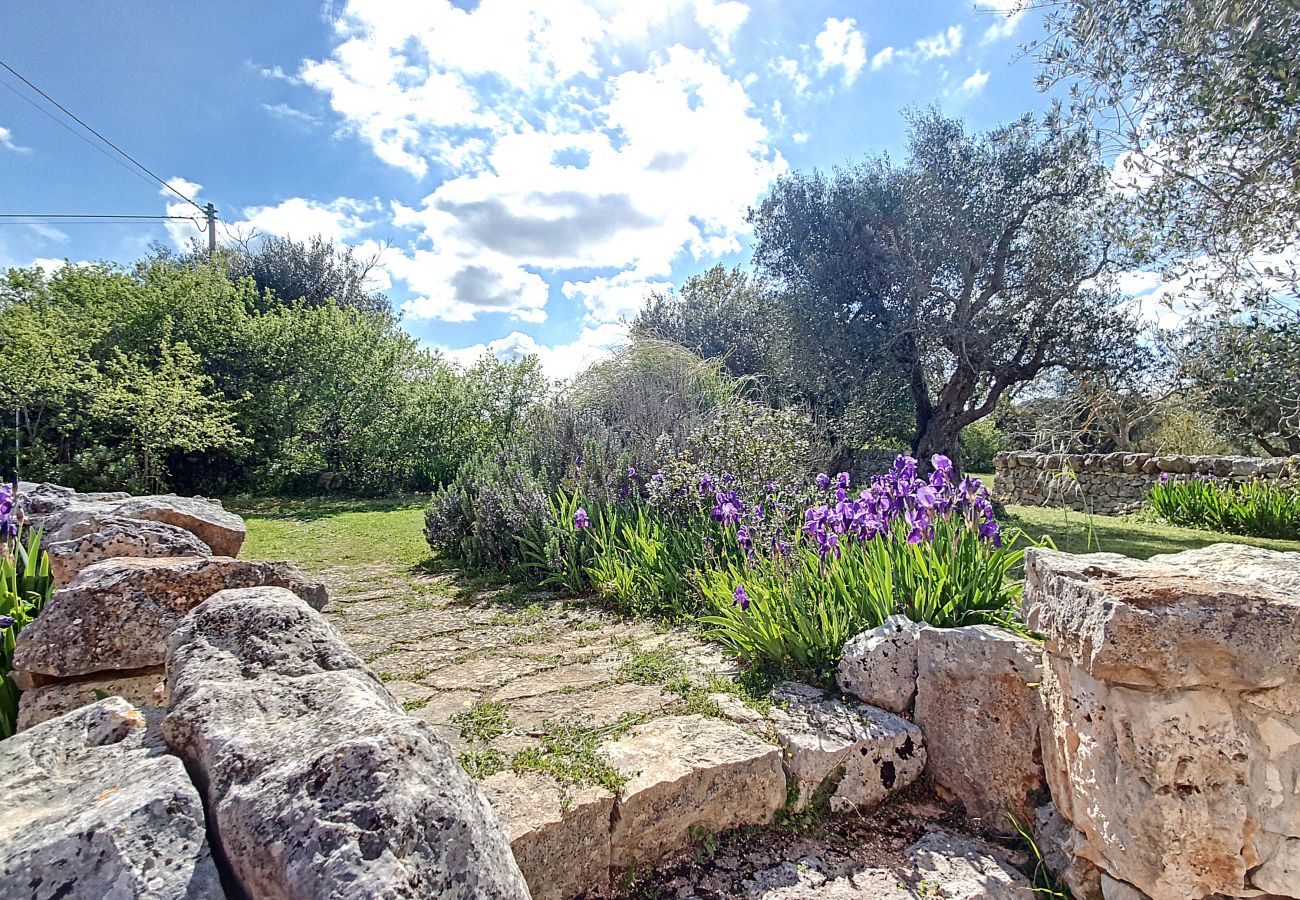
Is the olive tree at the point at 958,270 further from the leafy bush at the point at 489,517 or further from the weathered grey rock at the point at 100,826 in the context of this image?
the weathered grey rock at the point at 100,826

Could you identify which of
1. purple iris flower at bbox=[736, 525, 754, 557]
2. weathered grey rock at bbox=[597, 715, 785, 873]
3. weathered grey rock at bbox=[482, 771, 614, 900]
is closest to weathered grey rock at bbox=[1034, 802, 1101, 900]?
weathered grey rock at bbox=[597, 715, 785, 873]

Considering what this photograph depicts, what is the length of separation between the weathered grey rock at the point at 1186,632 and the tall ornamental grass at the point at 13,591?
9.91 ft

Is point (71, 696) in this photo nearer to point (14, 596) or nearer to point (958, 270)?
point (14, 596)

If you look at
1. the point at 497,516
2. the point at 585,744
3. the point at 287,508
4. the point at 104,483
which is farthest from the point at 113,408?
the point at 585,744

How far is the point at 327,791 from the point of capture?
38.2 inches

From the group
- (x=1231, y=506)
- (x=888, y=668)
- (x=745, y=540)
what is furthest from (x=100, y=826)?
(x=1231, y=506)

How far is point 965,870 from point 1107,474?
12.0 m

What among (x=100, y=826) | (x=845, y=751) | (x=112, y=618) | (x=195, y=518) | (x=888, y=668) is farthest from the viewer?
(x=195, y=518)

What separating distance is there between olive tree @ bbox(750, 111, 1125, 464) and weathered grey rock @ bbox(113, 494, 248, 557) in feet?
26.1

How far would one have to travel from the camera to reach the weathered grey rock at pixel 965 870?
74.4 inches

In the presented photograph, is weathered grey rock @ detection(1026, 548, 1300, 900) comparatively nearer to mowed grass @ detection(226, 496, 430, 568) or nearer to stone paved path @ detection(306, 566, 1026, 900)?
stone paved path @ detection(306, 566, 1026, 900)

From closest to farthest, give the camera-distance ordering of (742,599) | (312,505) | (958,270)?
(742,599) < (958,270) < (312,505)

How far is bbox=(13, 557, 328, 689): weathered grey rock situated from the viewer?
1712mm

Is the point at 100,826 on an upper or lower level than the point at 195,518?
lower
